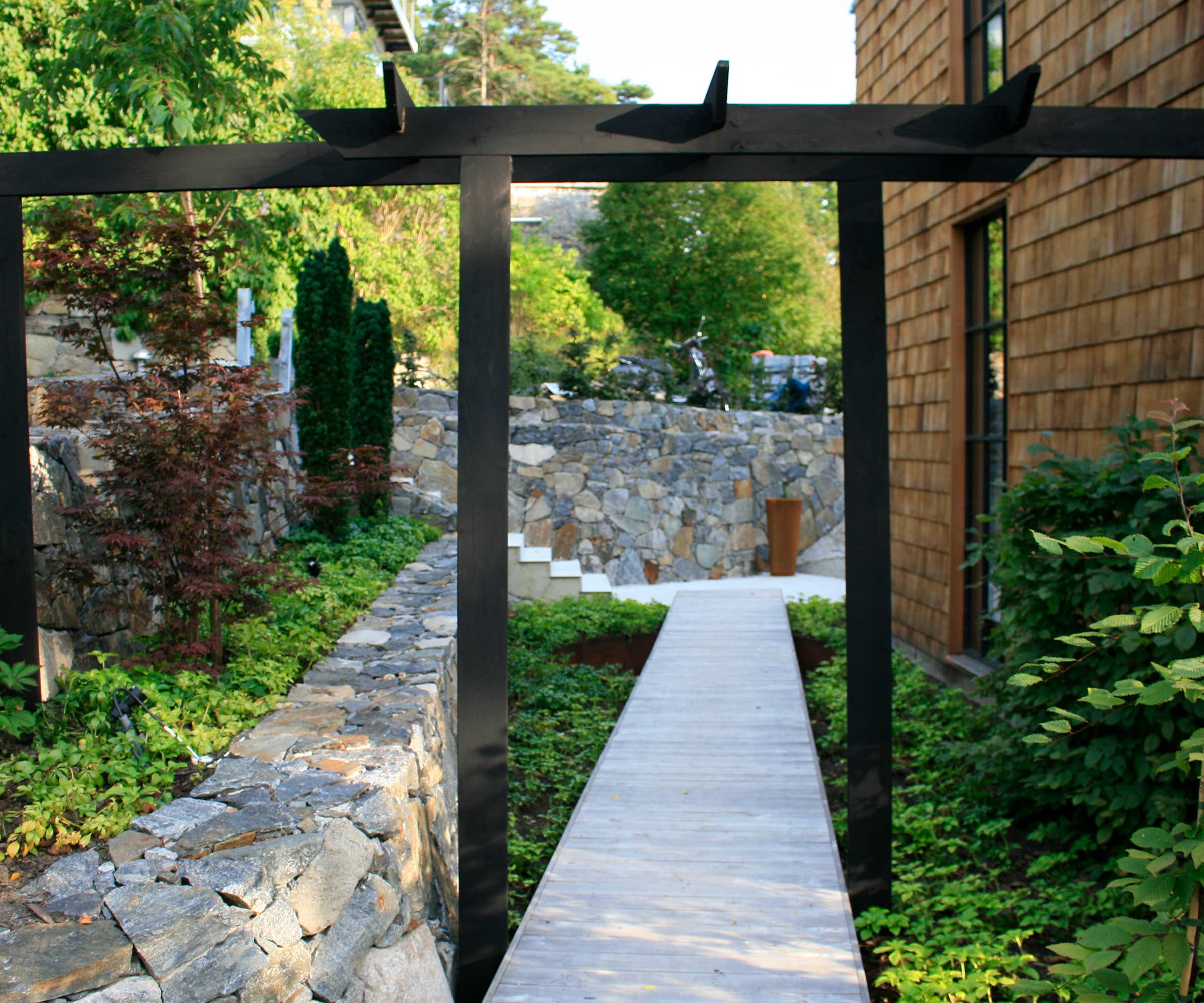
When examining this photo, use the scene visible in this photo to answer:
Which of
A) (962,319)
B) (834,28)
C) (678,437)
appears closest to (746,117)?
(962,319)

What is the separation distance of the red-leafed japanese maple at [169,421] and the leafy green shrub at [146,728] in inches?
8.4

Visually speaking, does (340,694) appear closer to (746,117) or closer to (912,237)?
(746,117)

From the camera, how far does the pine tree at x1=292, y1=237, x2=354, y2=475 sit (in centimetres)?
808

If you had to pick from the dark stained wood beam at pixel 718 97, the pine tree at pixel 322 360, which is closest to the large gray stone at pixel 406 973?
the dark stained wood beam at pixel 718 97

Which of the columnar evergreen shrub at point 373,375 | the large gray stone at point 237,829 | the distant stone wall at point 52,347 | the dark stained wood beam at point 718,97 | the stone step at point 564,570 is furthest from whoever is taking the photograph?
the distant stone wall at point 52,347

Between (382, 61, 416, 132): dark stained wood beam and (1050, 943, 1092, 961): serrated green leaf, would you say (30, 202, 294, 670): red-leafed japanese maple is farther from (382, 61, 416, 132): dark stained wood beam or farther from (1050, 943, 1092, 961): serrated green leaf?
(1050, 943, 1092, 961): serrated green leaf

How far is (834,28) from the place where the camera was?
36281 millimetres

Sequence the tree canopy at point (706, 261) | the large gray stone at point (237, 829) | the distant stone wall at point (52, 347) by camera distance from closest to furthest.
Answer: the large gray stone at point (237, 829) < the distant stone wall at point (52, 347) < the tree canopy at point (706, 261)

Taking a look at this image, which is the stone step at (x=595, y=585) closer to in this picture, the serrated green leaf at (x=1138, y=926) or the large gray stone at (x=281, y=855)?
the large gray stone at (x=281, y=855)

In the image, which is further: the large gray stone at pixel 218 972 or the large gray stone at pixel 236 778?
the large gray stone at pixel 236 778

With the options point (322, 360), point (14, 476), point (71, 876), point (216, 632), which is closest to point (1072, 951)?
point (71, 876)

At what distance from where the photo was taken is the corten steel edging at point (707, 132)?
3033 millimetres

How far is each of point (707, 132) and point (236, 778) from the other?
8.32ft

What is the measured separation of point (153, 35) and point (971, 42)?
4.99 m
